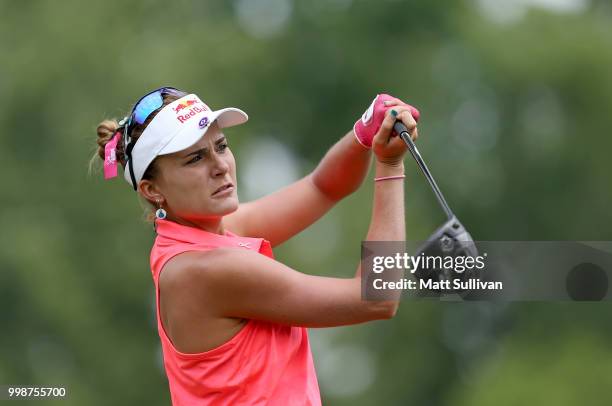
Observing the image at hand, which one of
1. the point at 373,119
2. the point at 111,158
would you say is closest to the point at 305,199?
the point at 373,119

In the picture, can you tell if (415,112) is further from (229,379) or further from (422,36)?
(422,36)

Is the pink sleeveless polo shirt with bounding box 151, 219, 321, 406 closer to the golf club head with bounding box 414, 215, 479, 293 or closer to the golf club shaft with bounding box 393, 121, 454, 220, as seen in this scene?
the golf club head with bounding box 414, 215, 479, 293

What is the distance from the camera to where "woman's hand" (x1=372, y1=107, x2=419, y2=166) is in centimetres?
519

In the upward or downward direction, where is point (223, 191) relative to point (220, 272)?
upward

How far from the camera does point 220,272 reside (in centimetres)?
522

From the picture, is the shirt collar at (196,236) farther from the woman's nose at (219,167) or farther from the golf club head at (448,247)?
the golf club head at (448,247)

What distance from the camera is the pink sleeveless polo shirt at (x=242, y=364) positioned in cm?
529

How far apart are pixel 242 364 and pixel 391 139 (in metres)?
1.00

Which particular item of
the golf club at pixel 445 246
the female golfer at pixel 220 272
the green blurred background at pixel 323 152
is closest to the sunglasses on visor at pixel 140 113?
the female golfer at pixel 220 272

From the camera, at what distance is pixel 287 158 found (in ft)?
76.3

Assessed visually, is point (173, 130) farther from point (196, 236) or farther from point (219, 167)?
point (196, 236)

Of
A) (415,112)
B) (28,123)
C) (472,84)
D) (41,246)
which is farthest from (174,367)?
(472,84)

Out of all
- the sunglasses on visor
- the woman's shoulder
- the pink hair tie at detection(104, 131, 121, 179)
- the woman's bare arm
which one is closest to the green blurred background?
the woman's bare arm

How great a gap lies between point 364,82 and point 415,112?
1904 centimetres
